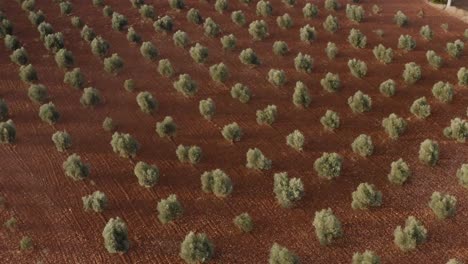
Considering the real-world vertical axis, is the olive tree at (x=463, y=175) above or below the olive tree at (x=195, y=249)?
above

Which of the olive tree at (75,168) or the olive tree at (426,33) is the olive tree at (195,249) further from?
the olive tree at (426,33)

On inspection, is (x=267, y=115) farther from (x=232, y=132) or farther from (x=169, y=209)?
(x=169, y=209)

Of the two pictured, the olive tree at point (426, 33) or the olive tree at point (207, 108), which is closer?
the olive tree at point (207, 108)

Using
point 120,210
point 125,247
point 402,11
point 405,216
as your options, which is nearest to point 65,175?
point 120,210

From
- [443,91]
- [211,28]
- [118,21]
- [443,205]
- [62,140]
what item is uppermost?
[443,91]

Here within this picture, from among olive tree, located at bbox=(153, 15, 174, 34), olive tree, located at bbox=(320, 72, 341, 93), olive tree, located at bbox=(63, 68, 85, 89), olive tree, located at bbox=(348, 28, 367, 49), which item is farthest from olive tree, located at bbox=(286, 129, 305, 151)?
olive tree, located at bbox=(153, 15, 174, 34)

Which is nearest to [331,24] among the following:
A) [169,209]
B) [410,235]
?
[410,235]

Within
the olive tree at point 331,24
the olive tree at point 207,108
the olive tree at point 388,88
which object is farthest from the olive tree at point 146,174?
the olive tree at point 331,24
